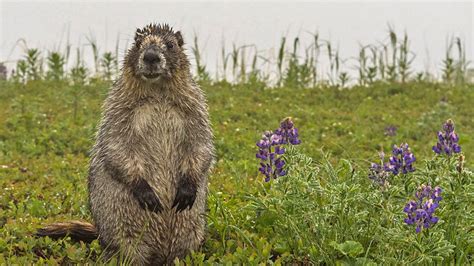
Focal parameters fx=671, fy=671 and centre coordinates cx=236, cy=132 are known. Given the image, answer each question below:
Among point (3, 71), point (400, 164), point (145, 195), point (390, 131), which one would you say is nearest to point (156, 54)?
point (145, 195)

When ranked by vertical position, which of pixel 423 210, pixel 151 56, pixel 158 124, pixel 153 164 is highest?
pixel 151 56

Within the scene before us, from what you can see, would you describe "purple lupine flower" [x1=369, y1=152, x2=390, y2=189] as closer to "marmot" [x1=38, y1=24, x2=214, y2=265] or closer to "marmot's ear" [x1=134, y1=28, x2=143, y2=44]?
"marmot" [x1=38, y1=24, x2=214, y2=265]

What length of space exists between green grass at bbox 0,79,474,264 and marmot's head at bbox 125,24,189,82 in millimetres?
1189

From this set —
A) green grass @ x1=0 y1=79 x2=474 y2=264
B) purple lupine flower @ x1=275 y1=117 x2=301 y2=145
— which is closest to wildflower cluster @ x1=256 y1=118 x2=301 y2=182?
purple lupine flower @ x1=275 y1=117 x2=301 y2=145

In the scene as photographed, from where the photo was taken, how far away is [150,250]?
201 inches

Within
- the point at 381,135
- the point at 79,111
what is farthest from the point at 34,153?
the point at 381,135

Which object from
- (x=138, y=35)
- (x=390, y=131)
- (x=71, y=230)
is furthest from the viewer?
(x=390, y=131)

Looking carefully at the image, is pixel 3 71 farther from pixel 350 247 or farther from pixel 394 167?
pixel 394 167

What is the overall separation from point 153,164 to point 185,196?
1.16ft

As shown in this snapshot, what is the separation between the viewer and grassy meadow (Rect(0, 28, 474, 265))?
4664mm

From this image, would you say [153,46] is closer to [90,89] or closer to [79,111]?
[79,111]

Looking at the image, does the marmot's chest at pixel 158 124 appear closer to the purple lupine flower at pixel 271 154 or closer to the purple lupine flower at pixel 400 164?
the purple lupine flower at pixel 271 154

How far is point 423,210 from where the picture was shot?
4090 mm

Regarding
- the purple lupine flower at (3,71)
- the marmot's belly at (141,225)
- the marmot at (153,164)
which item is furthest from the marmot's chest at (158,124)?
the purple lupine flower at (3,71)
